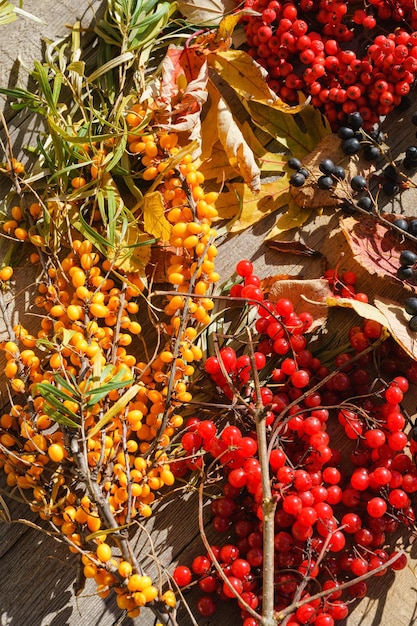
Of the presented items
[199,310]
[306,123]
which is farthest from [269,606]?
[306,123]

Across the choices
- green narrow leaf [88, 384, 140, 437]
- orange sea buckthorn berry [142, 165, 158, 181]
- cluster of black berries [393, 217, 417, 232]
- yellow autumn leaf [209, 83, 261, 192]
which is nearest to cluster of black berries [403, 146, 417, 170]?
cluster of black berries [393, 217, 417, 232]

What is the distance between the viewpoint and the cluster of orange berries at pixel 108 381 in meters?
1.27

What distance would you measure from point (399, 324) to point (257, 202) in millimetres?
452

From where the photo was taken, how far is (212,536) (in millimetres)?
1517

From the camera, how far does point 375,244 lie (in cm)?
156

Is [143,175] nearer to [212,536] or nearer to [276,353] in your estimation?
[276,353]

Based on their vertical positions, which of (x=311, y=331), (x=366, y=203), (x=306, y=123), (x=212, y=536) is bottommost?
(x=212, y=536)

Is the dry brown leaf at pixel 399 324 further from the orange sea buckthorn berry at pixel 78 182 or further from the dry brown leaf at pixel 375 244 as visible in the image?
the orange sea buckthorn berry at pixel 78 182

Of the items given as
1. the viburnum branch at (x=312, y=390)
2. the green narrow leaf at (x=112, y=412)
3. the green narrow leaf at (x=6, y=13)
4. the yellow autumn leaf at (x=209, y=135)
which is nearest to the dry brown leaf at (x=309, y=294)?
the viburnum branch at (x=312, y=390)

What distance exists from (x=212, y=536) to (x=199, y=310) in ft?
1.78

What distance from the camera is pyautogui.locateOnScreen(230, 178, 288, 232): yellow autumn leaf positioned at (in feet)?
5.24

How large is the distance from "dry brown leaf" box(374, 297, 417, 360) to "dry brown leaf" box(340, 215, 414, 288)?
0.19 ft

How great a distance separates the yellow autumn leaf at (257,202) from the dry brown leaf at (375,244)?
0.56ft

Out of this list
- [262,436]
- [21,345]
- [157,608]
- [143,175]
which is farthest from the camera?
[21,345]
